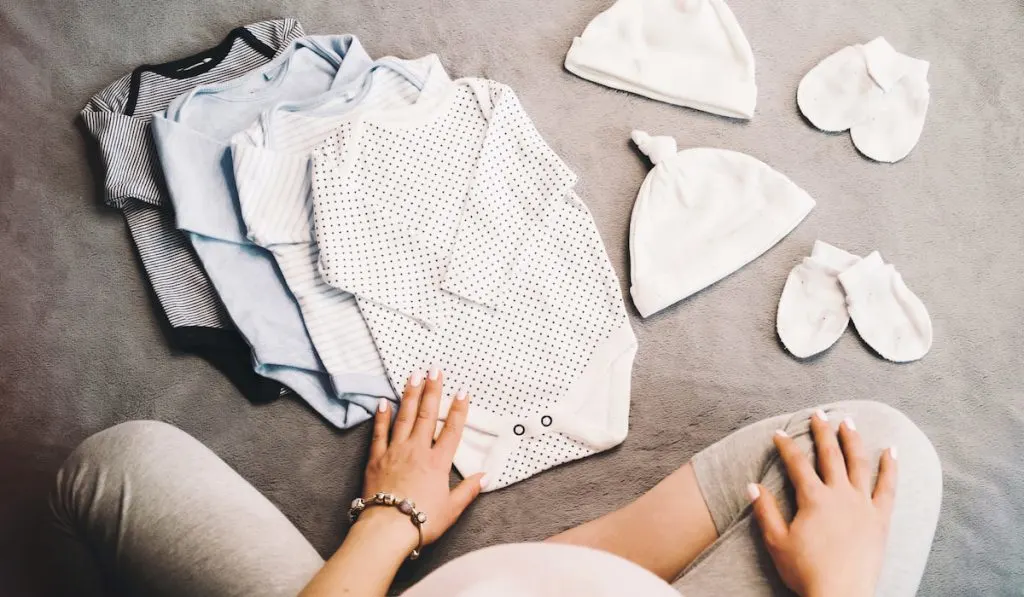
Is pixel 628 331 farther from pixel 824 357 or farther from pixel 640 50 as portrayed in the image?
pixel 640 50

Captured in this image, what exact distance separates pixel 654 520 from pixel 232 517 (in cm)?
41

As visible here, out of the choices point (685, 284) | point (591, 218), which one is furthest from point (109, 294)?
point (685, 284)

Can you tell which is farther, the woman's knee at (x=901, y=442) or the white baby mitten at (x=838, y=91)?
the white baby mitten at (x=838, y=91)

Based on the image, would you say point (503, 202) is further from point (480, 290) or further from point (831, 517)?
point (831, 517)

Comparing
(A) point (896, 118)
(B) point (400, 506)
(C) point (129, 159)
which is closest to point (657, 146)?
(A) point (896, 118)

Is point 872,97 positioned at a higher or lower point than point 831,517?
higher

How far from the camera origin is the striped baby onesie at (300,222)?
2.80ft

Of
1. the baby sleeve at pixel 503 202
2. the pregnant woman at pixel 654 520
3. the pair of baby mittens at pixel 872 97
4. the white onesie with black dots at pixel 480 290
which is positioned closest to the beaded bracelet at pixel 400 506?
the pregnant woman at pixel 654 520

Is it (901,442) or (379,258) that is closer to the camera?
(901,442)

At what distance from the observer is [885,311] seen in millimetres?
935

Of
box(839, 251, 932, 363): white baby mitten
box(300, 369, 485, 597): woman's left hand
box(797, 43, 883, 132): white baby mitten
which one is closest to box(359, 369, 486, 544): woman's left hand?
box(300, 369, 485, 597): woman's left hand

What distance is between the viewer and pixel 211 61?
3.07ft

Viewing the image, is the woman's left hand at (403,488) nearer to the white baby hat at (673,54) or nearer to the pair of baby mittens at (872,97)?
the white baby hat at (673,54)

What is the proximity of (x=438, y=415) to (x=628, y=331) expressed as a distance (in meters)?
0.26
